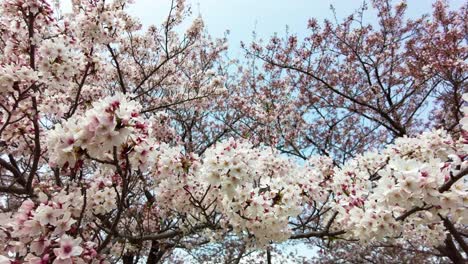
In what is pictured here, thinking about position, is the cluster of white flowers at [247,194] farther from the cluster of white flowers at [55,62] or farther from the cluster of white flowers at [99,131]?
the cluster of white flowers at [55,62]

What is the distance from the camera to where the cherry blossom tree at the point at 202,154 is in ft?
7.91

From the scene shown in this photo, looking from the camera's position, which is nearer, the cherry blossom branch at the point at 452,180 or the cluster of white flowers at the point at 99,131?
the cluster of white flowers at the point at 99,131

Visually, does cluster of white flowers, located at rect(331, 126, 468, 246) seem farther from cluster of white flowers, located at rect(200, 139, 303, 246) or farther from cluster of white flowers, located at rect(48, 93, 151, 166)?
cluster of white flowers, located at rect(48, 93, 151, 166)

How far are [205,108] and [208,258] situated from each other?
3963 millimetres

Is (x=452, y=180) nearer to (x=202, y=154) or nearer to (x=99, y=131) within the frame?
(x=99, y=131)

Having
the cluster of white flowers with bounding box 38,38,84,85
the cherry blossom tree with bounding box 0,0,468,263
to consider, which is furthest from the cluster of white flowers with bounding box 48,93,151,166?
the cluster of white flowers with bounding box 38,38,84,85

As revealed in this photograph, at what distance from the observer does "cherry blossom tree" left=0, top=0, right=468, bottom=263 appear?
2.41 meters

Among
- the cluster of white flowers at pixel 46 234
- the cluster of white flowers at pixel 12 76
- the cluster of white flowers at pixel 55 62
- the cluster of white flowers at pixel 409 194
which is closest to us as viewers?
the cluster of white flowers at pixel 46 234

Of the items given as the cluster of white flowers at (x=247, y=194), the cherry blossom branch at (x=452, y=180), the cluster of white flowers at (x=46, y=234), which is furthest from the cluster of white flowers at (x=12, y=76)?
the cherry blossom branch at (x=452, y=180)

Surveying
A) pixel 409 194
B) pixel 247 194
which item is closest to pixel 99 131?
pixel 247 194

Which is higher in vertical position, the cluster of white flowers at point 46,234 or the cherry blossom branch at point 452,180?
the cherry blossom branch at point 452,180

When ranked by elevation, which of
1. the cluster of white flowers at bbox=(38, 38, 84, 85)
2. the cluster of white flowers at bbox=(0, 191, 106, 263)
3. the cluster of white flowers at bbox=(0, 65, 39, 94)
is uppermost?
the cluster of white flowers at bbox=(38, 38, 84, 85)

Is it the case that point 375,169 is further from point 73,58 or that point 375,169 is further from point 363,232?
point 73,58

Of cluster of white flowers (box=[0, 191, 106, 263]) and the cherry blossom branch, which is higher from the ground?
the cherry blossom branch
